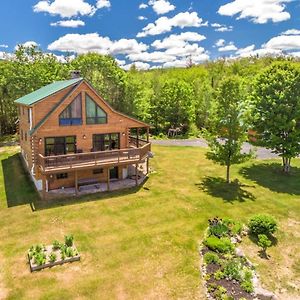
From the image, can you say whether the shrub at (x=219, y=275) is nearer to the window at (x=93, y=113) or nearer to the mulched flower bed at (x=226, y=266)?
the mulched flower bed at (x=226, y=266)

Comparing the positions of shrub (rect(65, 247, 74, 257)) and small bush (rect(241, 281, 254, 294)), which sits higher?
shrub (rect(65, 247, 74, 257))

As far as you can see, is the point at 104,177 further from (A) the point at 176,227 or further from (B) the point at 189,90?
(B) the point at 189,90

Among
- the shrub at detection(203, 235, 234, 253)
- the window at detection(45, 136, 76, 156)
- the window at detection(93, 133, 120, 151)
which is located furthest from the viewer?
the window at detection(93, 133, 120, 151)

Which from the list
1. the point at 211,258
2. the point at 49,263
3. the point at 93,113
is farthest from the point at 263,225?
the point at 93,113

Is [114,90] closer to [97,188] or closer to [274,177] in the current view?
[97,188]

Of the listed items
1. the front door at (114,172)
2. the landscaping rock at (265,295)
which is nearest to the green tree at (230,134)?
the front door at (114,172)

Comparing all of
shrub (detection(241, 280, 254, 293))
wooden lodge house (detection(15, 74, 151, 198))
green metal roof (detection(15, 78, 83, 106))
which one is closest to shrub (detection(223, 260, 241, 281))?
shrub (detection(241, 280, 254, 293))

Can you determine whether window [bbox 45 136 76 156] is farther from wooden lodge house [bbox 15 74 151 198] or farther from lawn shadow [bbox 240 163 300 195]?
lawn shadow [bbox 240 163 300 195]
